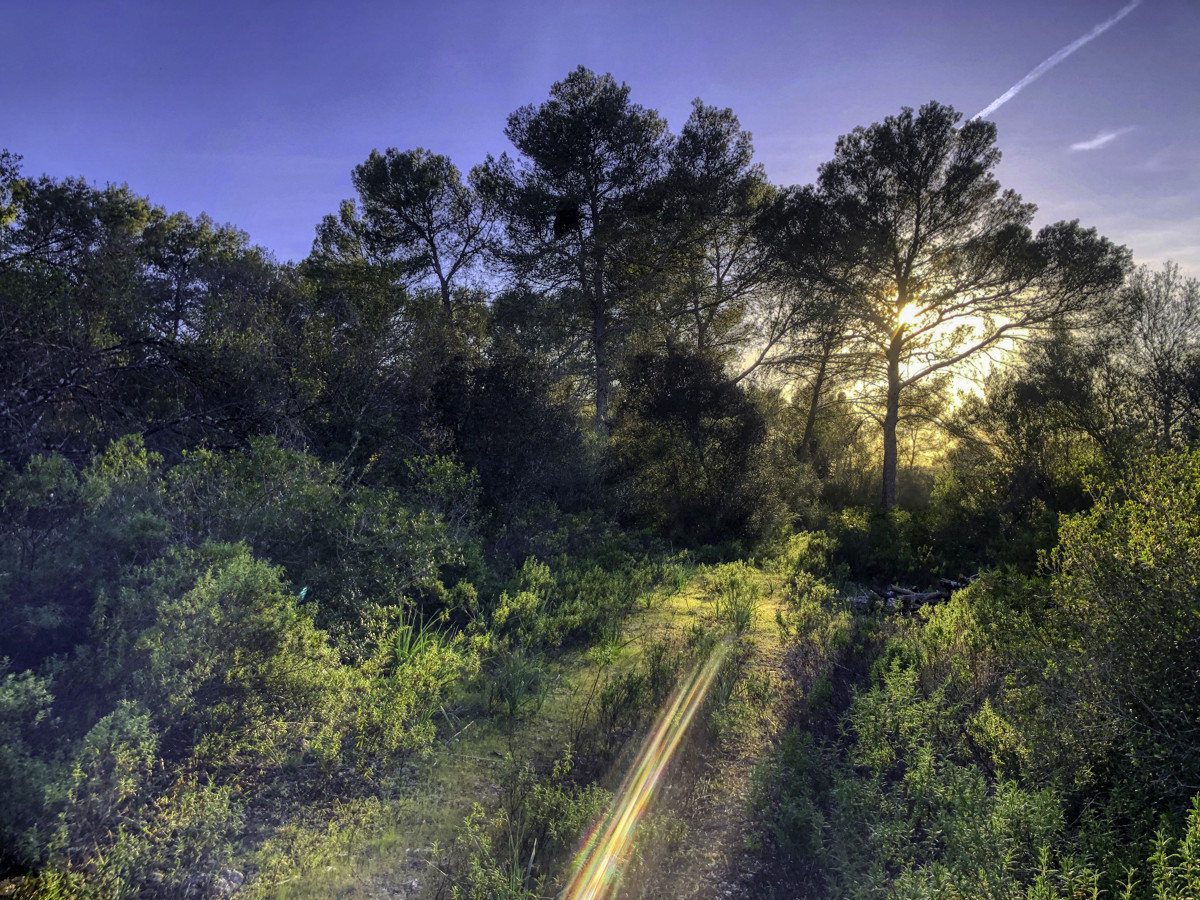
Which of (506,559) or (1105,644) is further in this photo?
(506,559)

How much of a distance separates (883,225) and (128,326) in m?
15.4

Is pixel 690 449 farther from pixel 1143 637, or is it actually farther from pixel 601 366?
pixel 1143 637

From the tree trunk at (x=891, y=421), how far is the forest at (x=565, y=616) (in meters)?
1.68

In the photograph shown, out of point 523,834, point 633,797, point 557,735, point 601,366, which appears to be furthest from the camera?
point 601,366

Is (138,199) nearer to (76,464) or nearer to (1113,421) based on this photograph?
(76,464)

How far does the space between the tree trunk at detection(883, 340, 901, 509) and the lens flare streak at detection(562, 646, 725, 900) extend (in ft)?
41.9

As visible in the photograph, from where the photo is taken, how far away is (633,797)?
329 cm

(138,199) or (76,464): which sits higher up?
(138,199)

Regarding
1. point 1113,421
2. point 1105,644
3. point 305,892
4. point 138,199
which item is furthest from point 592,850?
point 138,199

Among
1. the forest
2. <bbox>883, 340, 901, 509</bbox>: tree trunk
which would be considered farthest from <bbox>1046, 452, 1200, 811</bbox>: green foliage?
<bbox>883, 340, 901, 509</bbox>: tree trunk

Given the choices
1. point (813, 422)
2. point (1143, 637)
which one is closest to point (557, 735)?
point (1143, 637)

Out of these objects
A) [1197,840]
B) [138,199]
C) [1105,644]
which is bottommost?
[1197,840]

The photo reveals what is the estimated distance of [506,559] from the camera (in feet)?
24.8

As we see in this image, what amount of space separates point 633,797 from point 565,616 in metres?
2.63
